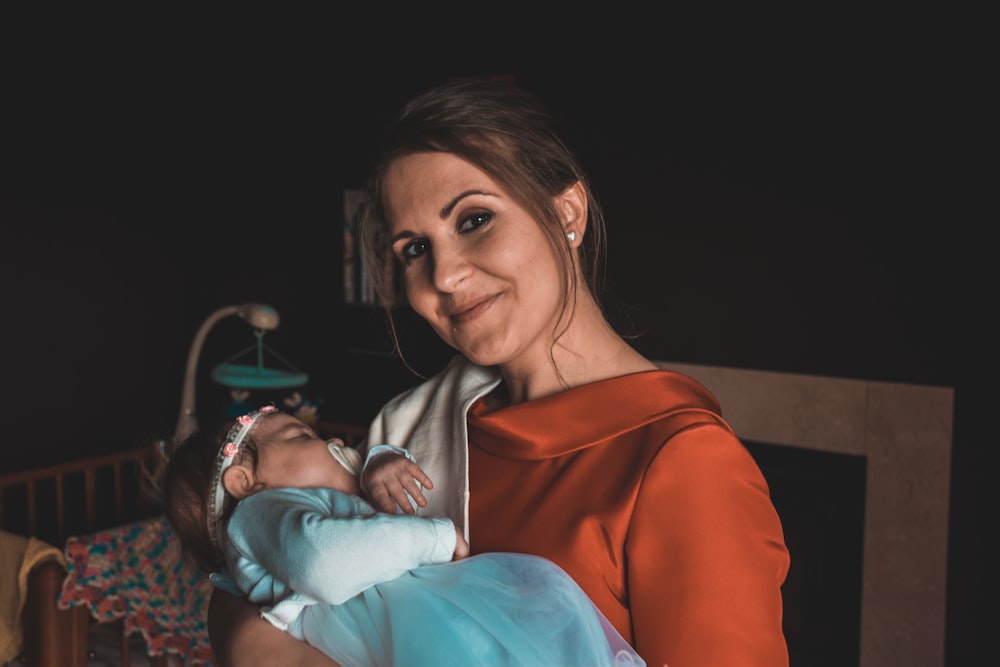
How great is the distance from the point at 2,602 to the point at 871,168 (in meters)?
2.59

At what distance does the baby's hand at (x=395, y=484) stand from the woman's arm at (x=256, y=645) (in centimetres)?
20

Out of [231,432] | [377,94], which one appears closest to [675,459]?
[231,432]

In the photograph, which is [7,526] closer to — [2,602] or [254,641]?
[2,602]

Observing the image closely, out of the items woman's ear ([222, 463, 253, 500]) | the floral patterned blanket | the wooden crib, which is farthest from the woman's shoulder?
the floral patterned blanket

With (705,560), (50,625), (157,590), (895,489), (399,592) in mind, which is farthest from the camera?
(895,489)

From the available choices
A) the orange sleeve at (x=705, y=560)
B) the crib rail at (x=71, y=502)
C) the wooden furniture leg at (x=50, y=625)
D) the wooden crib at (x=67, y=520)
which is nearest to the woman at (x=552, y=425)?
the orange sleeve at (x=705, y=560)

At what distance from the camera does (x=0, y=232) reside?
316 centimetres

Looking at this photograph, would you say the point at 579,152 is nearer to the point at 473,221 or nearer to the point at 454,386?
the point at 473,221

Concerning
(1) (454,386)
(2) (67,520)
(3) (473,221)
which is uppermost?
(3) (473,221)

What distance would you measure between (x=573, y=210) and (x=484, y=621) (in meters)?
0.53

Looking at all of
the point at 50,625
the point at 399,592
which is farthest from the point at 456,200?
the point at 50,625

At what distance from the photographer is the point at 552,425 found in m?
1.01

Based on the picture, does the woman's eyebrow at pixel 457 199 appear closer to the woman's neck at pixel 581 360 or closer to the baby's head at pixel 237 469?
the woman's neck at pixel 581 360

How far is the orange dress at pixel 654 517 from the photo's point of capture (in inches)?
32.2
